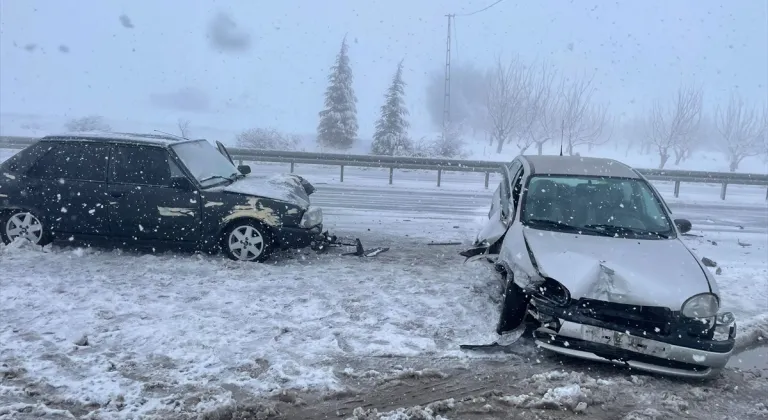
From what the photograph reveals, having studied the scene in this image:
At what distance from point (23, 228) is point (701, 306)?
26.0 ft

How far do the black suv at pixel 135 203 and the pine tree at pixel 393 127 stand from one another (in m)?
27.6

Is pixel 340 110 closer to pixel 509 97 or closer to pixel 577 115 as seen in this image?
pixel 509 97

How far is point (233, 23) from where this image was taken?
78.6 m

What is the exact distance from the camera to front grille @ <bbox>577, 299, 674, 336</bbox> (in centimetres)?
466

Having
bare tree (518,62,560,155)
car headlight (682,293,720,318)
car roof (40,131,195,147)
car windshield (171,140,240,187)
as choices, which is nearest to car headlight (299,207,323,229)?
car windshield (171,140,240,187)

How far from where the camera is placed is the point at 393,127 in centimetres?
3662

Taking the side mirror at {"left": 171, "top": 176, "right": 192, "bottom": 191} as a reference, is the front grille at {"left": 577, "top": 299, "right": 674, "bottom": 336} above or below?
below

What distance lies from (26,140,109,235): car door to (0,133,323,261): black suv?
0.04ft

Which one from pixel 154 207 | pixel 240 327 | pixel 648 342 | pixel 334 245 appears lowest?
pixel 240 327

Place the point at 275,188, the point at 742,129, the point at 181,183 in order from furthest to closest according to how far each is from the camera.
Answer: the point at 742,129 < the point at 275,188 < the point at 181,183

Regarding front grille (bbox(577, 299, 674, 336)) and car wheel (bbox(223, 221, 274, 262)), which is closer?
front grille (bbox(577, 299, 674, 336))

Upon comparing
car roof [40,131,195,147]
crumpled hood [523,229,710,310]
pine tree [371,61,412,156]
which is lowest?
crumpled hood [523,229,710,310]

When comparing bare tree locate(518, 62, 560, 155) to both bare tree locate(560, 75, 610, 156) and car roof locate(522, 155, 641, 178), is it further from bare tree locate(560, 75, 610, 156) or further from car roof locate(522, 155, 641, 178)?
car roof locate(522, 155, 641, 178)

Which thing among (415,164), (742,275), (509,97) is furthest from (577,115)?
(742,275)
